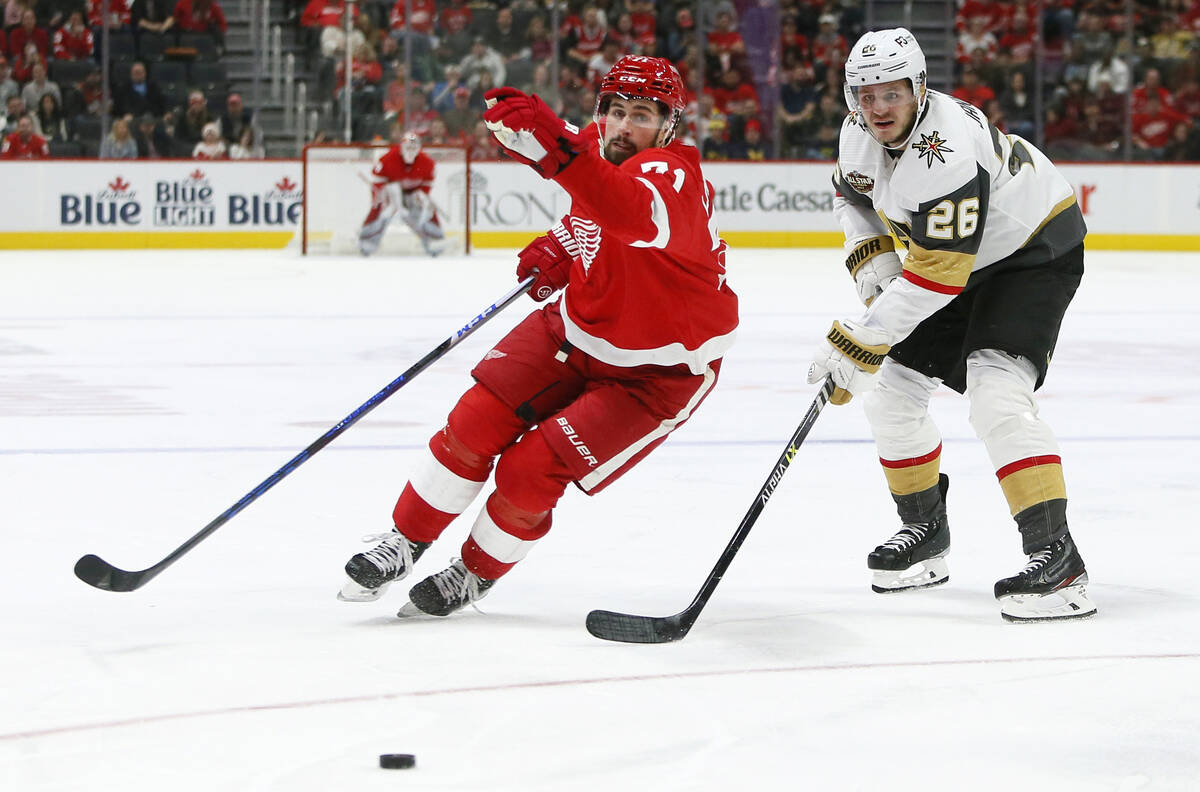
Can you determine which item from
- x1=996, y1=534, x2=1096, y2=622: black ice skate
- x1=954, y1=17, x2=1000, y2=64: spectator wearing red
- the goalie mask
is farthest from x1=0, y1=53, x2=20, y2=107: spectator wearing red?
x1=996, y1=534, x2=1096, y2=622: black ice skate

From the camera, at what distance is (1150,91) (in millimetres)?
14172

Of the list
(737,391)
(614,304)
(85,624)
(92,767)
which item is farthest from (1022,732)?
(737,391)

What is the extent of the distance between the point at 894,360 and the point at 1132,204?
11.3 metres

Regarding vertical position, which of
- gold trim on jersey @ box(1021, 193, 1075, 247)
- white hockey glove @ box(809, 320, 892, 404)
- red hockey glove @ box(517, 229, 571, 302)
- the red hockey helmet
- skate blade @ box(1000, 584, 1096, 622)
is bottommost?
skate blade @ box(1000, 584, 1096, 622)

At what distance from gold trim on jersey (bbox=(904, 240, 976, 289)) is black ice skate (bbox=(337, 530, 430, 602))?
1.05 meters

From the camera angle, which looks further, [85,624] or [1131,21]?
[1131,21]

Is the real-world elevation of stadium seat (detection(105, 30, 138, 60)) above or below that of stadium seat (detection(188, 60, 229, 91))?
above

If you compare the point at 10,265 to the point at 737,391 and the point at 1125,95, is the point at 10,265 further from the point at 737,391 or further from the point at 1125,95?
the point at 1125,95

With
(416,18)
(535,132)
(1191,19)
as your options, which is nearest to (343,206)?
(416,18)

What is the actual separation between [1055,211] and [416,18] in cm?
1127

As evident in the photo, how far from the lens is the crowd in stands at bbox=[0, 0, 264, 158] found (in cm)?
1316

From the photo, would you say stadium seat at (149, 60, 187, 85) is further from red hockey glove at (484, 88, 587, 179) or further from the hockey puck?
the hockey puck

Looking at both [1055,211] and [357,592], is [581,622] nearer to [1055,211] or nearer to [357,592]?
[357,592]

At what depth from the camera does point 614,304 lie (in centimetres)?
298
